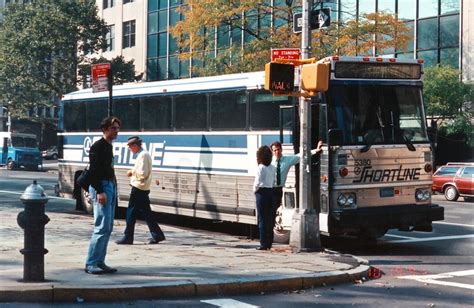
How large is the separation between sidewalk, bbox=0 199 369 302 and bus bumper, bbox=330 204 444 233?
904 millimetres

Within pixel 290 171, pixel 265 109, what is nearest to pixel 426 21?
pixel 265 109

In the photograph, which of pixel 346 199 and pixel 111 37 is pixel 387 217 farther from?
pixel 111 37

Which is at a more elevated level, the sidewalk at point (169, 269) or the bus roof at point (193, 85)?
the bus roof at point (193, 85)

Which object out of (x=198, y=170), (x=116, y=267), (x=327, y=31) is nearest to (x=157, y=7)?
(x=327, y=31)

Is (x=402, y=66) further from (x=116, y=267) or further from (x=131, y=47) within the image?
(x=131, y=47)

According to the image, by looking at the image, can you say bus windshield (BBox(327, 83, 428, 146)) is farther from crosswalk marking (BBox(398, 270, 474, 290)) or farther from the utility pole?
crosswalk marking (BBox(398, 270, 474, 290))

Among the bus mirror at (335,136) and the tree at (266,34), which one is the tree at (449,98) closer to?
the tree at (266,34)

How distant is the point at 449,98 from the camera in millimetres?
33250

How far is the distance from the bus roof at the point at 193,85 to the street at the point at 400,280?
3.30m

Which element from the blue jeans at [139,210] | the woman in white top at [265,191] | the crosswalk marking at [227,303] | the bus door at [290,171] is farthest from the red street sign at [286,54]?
the crosswalk marking at [227,303]

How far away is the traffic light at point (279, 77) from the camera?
11.4m

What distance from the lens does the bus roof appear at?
14.4 m

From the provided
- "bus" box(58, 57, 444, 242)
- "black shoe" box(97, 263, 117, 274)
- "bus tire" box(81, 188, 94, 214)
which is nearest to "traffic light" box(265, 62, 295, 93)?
"bus" box(58, 57, 444, 242)

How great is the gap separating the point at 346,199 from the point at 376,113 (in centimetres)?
172
